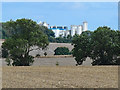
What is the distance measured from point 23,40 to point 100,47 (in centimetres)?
988

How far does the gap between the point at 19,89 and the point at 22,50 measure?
28968 mm

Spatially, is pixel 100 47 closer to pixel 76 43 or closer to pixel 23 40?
pixel 76 43

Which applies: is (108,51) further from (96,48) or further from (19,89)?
(19,89)

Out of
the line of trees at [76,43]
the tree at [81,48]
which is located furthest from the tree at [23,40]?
the tree at [81,48]

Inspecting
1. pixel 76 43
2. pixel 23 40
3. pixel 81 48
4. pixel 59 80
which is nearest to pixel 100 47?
pixel 81 48

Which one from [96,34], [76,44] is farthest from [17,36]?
[96,34]

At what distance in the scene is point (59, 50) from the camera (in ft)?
246

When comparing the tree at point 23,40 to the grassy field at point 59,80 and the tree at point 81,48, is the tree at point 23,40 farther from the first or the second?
the grassy field at point 59,80

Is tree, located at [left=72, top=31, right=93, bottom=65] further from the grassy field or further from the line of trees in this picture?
the grassy field

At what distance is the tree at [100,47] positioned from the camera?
3944 cm

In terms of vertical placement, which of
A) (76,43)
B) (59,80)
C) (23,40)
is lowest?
(59,80)

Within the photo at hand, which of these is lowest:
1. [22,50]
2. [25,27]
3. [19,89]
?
[19,89]

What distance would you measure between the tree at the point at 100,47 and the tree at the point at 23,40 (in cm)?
495

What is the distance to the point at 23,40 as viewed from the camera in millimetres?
40969
